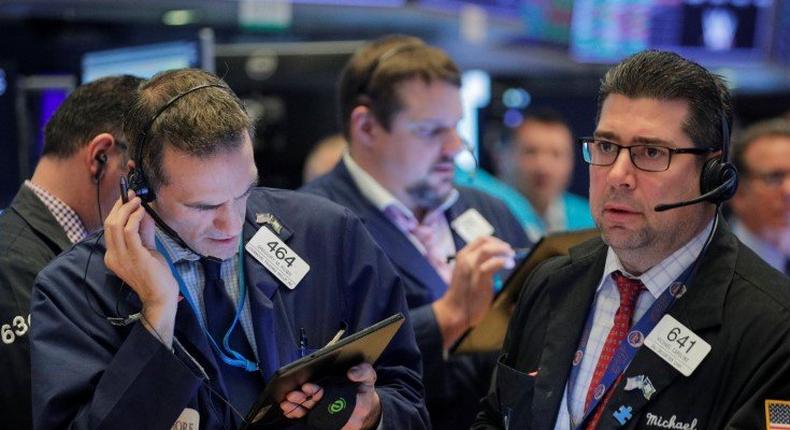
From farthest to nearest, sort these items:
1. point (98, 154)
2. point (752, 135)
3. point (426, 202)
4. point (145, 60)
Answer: point (752, 135), point (145, 60), point (426, 202), point (98, 154)

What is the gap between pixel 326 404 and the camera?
2199mm

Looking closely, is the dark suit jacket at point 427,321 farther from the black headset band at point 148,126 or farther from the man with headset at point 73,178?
the black headset band at point 148,126

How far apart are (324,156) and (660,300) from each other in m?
2.89

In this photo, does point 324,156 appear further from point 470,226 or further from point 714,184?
point 714,184

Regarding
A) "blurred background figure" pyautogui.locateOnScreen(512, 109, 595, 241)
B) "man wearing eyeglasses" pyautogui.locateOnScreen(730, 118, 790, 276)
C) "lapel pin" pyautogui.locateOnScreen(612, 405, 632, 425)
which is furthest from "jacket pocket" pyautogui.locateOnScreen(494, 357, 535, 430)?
"blurred background figure" pyautogui.locateOnScreen(512, 109, 595, 241)

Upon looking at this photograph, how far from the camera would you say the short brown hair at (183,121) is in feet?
7.23

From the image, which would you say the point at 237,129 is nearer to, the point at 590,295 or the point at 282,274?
the point at 282,274

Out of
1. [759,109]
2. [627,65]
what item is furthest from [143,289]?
[759,109]

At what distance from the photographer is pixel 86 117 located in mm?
2678

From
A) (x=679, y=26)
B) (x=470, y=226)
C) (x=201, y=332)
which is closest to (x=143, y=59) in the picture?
(x=470, y=226)

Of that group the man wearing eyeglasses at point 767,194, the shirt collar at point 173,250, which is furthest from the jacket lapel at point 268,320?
the man wearing eyeglasses at point 767,194

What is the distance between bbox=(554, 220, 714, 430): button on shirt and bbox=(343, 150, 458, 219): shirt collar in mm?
1121

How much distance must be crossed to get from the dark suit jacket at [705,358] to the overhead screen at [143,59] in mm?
1582

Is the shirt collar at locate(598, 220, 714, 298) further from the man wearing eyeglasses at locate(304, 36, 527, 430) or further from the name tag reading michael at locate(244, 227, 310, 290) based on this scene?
the man wearing eyeglasses at locate(304, 36, 527, 430)
